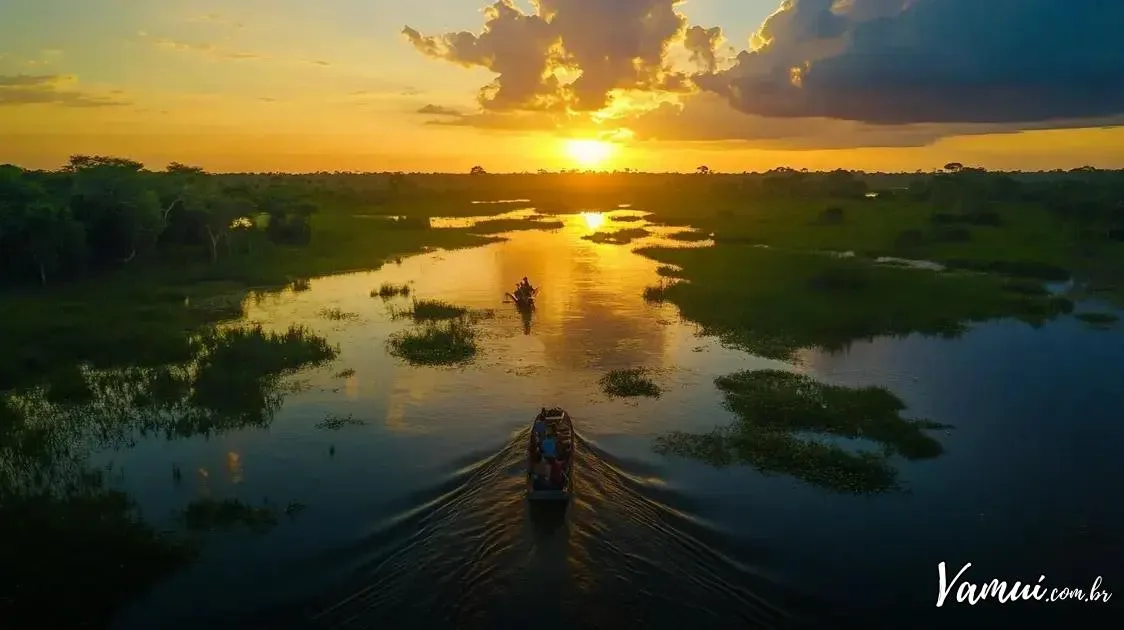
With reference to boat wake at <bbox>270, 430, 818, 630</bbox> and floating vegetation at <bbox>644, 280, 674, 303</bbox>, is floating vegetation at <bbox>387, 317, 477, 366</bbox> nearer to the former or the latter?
boat wake at <bbox>270, 430, 818, 630</bbox>

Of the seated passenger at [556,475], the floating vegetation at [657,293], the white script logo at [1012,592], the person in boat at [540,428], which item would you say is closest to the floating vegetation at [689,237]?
the floating vegetation at [657,293]

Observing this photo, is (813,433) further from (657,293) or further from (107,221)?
(107,221)

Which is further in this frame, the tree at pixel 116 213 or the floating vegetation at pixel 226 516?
the tree at pixel 116 213

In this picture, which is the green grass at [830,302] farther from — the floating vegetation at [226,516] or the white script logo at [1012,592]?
the floating vegetation at [226,516]

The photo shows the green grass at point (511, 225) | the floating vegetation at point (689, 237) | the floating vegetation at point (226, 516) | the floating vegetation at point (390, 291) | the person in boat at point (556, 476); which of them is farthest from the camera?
the green grass at point (511, 225)

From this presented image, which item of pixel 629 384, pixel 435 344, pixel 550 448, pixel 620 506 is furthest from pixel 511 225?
pixel 620 506
